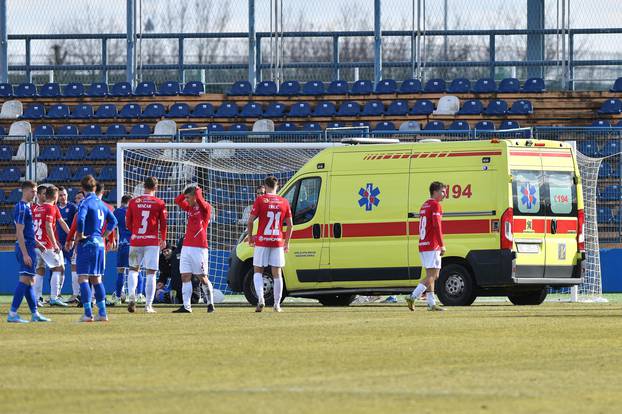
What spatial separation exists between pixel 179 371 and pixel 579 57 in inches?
1246

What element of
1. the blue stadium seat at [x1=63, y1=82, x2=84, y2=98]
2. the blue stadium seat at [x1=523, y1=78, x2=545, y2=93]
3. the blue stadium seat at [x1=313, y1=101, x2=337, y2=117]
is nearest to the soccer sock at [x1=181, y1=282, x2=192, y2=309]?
the blue stadium seat at [x1=313, y1=101, x2=337, y2=117]

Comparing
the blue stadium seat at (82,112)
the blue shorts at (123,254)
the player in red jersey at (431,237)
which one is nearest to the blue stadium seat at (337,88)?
the blue stadium seat at (82,112)

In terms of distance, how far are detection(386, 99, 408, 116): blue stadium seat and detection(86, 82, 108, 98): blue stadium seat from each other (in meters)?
8.38

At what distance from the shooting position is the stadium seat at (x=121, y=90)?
3967 cm

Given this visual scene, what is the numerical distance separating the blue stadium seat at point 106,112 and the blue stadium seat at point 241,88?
3216mm

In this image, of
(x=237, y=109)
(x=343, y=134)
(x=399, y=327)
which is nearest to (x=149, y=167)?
(x=343, y=134)

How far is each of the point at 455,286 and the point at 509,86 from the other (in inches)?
633

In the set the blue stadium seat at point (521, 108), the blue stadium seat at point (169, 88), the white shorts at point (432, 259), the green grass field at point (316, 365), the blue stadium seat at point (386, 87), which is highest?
the blue stadium seat at point (169, 88)

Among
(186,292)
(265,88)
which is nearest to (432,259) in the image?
(186,292)

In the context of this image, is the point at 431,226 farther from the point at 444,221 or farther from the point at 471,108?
the point at 471,108

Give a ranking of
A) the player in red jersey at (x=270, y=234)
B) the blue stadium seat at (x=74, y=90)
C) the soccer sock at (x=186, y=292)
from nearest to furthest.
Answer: the player in red jersey at (x=270, y=234), the soccer sock at (x=186, y=292), the blue stadium seat at (x=74, y=90)

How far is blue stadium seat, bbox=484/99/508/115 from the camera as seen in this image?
1439 inches

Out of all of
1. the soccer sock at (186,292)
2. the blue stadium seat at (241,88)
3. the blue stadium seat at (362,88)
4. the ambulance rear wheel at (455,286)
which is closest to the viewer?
the soccer sock at (186,292)

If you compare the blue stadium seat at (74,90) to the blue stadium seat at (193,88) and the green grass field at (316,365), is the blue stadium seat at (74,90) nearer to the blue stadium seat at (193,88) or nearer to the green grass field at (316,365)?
the blue stadium seat at (193,88)
